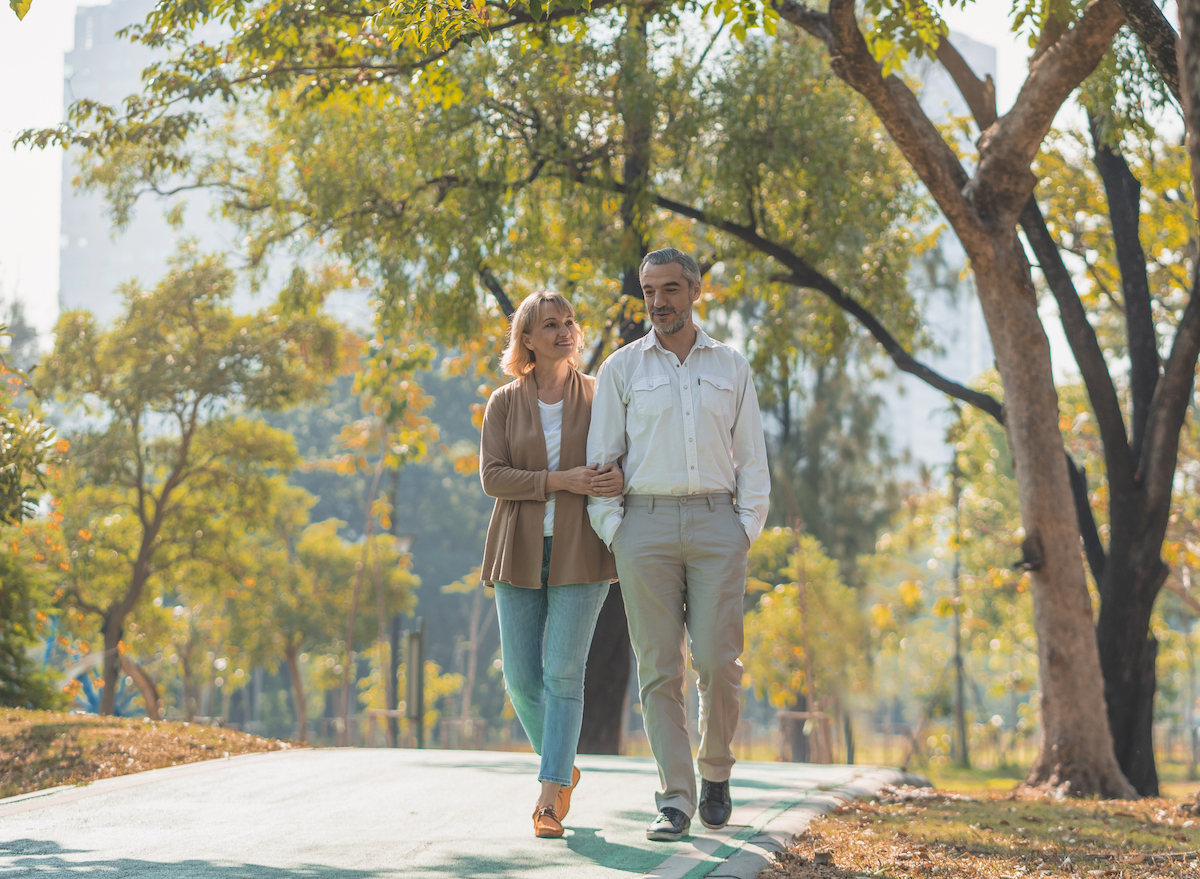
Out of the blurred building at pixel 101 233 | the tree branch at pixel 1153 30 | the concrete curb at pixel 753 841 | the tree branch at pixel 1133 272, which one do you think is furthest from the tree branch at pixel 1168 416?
the blurred building at pixel 101 233

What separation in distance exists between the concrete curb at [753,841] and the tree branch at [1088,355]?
155 inches

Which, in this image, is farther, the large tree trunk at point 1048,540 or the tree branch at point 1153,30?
the large tree trunk at point 1048,540

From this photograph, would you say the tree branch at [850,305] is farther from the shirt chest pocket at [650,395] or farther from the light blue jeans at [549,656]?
the light blue jeans at [549,656]

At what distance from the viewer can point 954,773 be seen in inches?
1325

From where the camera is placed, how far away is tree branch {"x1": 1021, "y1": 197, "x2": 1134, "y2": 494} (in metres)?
8.98

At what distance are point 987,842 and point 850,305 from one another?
18.9 ft

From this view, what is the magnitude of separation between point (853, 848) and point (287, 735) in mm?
51600

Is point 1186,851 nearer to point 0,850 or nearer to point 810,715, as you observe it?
point 0,850

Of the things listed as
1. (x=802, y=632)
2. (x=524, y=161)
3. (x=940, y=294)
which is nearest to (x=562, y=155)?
(x=524, y=161)

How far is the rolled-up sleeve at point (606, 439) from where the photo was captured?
4.36m

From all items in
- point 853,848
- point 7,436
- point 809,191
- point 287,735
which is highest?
point 809,191

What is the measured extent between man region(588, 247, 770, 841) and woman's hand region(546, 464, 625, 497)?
0.04 meters

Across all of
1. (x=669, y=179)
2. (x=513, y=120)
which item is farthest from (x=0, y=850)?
(x=669, y=179)

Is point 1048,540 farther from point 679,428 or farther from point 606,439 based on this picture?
point 606,439
